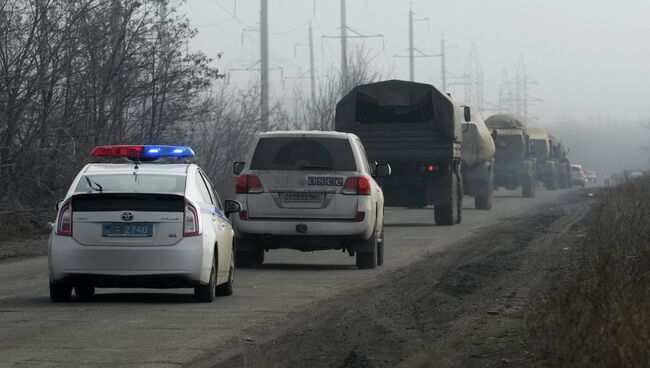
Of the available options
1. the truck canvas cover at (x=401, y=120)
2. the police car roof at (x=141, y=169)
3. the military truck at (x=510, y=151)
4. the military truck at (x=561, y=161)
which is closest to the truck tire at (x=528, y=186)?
the military truck at (x=510, y=151)

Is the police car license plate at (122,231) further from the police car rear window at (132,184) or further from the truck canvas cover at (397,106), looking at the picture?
the truck canvas cover at (397,106)

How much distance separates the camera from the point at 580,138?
198 meters

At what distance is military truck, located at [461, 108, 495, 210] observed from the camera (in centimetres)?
3775

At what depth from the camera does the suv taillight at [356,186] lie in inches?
719

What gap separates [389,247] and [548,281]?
26.8 feet

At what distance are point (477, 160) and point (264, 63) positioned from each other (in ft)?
21.8

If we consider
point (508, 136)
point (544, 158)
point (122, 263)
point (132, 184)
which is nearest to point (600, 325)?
point (122, 263)

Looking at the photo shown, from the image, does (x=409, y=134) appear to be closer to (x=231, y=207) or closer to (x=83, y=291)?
(x=231, y=207)

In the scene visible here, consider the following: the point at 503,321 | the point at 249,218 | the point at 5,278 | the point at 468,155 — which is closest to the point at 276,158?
the point at 249,218

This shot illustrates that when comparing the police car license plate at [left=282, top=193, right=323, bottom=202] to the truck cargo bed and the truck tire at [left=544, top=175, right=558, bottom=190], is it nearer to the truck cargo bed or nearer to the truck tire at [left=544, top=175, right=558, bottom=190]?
the truck cargo bed

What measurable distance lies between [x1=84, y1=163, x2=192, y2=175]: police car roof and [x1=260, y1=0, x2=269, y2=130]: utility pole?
2579cm

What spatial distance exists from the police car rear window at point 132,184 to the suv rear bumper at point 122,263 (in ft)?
1.83

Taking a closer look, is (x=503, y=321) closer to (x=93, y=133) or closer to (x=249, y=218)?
(x=249, y=218)

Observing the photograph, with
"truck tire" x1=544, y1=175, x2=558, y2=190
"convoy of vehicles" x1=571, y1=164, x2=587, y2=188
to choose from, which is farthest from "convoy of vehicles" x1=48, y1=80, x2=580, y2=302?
"convoy of vehicles" x1=571, y1=164, x2=587, y2=188
